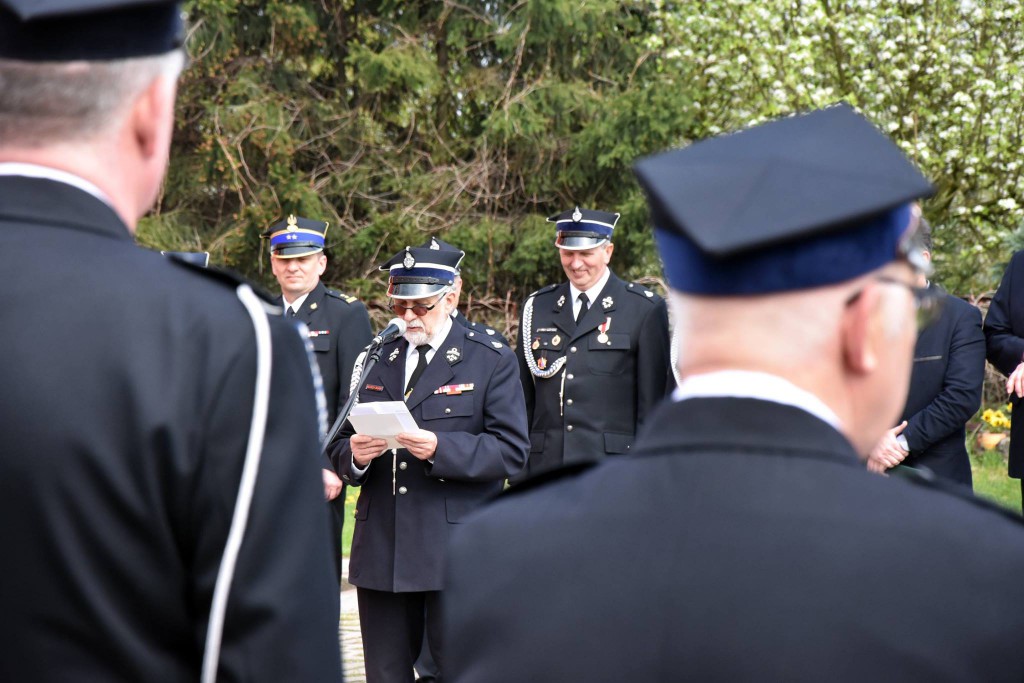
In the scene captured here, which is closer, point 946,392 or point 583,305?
point 946,392

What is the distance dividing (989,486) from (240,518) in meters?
11.1

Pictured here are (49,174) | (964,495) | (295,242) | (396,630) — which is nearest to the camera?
(964,495)

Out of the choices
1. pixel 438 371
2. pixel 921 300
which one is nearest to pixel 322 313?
pixel 438 371

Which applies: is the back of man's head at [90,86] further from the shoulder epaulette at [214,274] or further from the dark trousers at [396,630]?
the dark trousers at [396,630]

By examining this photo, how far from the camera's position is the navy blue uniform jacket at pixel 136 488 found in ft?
5.49

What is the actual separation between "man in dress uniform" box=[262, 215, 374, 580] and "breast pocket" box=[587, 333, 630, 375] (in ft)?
4.44

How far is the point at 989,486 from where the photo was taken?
1182cm

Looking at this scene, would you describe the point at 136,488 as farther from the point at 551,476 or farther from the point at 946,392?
the point at 946,392

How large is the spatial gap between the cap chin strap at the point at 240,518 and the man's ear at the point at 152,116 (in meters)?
0.32

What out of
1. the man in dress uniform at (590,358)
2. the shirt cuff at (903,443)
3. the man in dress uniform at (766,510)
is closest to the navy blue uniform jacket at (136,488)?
the man in dress uniform at (766,510)

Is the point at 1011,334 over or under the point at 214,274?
under

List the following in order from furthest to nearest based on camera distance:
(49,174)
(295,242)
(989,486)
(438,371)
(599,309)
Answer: (989,486) < (295,242) < (599,309) < (438,371) < (49,174)

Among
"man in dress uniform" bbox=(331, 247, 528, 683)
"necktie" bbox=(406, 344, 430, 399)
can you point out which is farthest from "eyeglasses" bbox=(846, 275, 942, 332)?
"necktie" bbox=(406, 344, 430, 399)

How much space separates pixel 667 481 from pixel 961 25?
52.2 feet
